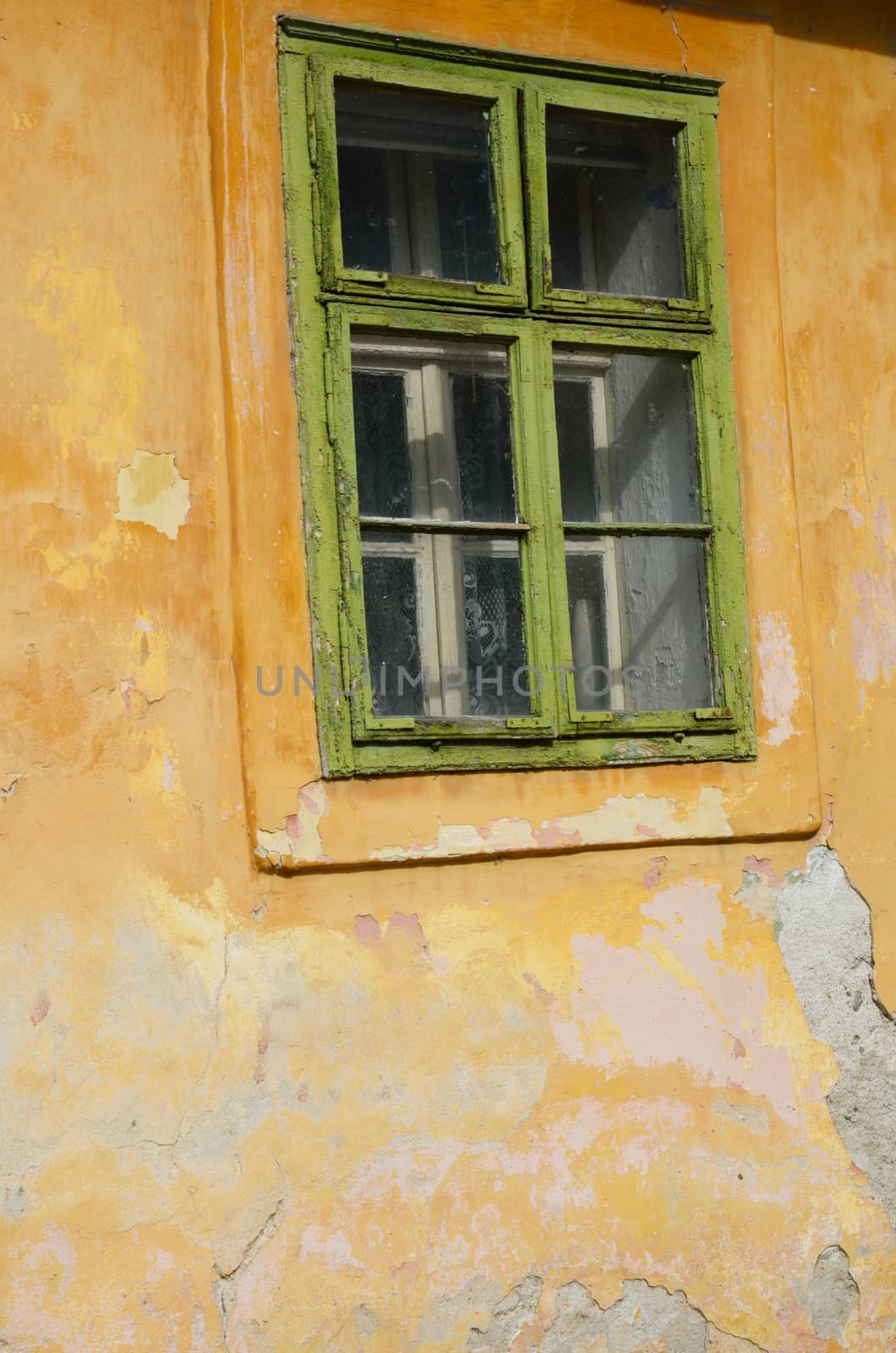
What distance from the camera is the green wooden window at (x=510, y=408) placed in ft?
9.65

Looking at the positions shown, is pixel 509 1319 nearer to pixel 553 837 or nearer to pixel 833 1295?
pixel 833 1295

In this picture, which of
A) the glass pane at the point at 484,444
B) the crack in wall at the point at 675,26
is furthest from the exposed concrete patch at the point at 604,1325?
the crack in wall at the point at 675,26

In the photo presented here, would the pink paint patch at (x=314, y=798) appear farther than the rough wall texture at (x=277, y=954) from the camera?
Yes

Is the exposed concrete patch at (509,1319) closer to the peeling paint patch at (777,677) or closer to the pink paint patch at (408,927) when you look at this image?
the pink paint patch at (408,927)

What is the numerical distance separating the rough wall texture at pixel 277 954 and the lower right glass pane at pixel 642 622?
0.47 feet

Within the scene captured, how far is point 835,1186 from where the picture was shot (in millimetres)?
3109

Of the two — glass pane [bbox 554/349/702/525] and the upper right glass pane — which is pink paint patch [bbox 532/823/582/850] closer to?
glass pane [bbox 554/349/702/525]

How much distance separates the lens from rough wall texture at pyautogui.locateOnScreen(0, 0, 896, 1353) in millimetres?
2658

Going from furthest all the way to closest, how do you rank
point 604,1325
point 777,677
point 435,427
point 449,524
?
point 777,677, point 435,427, point 449,524, point 604,1325

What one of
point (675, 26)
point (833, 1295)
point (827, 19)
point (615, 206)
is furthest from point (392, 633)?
point (827, 19)

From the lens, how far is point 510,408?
3.10m

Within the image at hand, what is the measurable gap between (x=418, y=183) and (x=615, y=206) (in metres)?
0.47

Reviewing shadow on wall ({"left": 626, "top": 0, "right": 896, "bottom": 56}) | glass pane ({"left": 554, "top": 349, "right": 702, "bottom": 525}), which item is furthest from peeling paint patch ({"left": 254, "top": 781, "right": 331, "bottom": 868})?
shadow on wall ({"left": 626, "top": 0, "right": 896, "bottom": 56})

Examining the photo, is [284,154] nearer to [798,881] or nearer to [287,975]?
[287,975]
